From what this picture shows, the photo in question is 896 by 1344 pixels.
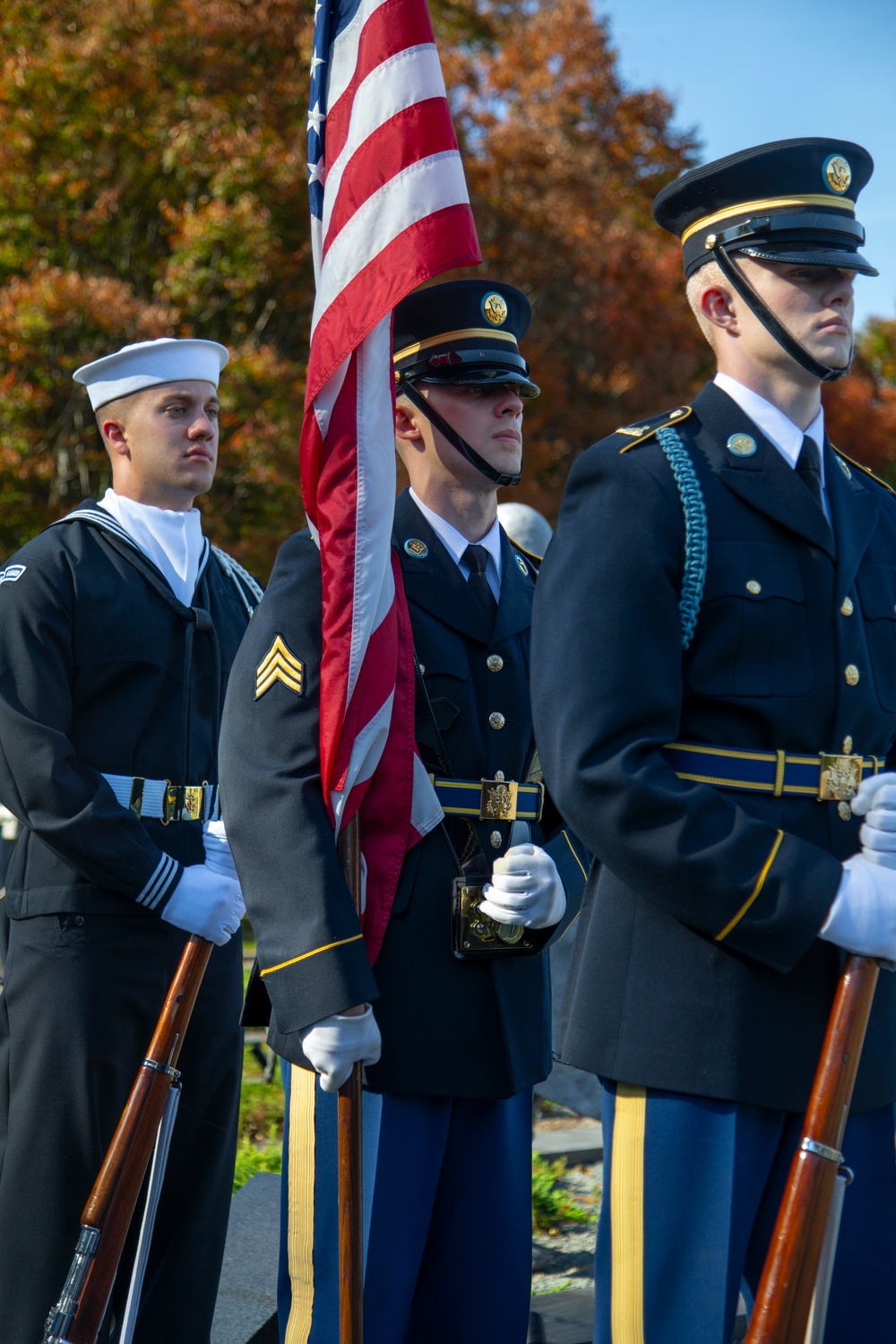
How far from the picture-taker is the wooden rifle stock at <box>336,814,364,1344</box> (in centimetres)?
237

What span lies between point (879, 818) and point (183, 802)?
77.8 inches

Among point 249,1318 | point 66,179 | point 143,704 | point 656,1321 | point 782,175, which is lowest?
point 249,1318

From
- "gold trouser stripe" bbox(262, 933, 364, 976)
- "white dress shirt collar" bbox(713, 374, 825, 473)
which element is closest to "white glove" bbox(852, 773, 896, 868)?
"white dress shirt collar" bbox(713, 374, 825, 473)

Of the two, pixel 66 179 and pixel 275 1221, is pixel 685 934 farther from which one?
pixel 66 179

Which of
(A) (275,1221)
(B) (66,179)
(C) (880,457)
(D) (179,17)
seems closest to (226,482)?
(B) (66,179)

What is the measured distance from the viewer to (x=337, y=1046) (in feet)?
7.87

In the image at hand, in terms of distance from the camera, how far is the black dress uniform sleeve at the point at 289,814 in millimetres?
2441

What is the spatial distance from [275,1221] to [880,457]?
16.4m

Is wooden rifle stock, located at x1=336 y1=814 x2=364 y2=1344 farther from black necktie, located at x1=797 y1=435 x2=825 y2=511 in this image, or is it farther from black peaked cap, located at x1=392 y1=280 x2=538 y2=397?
black peaked cap, located at x1=392 y1=280 x2=538 y2=397

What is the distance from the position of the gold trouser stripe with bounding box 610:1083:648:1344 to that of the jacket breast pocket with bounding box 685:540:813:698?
2.05 ft

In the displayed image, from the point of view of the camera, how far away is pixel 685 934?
7.12ft

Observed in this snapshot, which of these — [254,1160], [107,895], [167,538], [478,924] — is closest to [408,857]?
[478,924]

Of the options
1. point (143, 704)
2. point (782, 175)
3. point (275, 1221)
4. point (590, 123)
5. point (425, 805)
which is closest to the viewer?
point (782, 175)

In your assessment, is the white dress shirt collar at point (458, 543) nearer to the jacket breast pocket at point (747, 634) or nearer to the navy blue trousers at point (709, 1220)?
the jacket breast pocket at point (747, 634)
